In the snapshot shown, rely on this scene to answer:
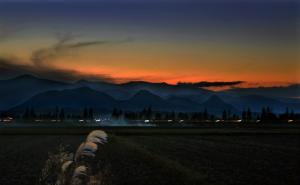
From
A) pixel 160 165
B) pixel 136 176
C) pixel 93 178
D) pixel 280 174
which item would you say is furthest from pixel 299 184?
pixel 93 178

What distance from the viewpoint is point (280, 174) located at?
27.0 meters

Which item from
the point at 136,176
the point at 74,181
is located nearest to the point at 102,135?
the point at 74,181

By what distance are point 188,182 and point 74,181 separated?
1628cm

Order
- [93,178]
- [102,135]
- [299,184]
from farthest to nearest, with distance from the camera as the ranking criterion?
1. [299,184]
2. [93,178]
3. [102,135]

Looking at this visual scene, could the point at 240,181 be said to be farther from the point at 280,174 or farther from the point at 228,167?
the point at 228,167

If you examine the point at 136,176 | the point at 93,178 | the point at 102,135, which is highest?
the point at 102,135

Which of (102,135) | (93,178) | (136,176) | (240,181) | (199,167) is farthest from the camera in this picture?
(199,167)

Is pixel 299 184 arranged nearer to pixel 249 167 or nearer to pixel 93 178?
pixel 249 167

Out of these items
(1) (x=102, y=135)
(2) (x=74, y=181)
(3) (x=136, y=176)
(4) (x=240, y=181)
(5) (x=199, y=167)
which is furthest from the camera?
(5) (x=199, y=167)

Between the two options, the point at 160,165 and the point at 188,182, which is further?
the point at 160,165

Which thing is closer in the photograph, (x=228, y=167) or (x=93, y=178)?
(x=93, y=178)

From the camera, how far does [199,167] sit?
31.4m

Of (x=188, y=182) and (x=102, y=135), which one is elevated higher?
(x=102, y=135)

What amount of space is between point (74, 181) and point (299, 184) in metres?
17.3
